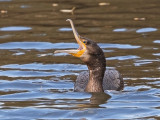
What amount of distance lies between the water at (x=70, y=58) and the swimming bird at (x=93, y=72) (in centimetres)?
24

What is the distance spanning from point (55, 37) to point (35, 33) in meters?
0.85

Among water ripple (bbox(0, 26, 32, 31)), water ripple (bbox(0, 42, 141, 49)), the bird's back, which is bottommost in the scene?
the bird's back

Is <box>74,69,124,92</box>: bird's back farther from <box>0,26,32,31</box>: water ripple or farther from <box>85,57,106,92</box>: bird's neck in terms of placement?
<box>0,26,32,31</box>: water ripple

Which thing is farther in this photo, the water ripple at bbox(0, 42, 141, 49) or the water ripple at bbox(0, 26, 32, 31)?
the water ripple at bbox(0, 26, 32, 31)

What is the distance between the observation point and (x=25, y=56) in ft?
52.7

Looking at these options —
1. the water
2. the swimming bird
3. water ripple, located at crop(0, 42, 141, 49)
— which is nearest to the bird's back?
the swimming bird

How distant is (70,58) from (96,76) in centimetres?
354

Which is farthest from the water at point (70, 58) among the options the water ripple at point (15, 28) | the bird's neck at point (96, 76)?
the bird's neck at point (96, 76)

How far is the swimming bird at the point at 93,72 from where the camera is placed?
12.2 meters

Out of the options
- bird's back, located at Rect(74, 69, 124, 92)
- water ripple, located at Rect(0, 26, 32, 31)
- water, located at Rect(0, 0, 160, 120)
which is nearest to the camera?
water, located at Rect(0, 0, 160, 120)

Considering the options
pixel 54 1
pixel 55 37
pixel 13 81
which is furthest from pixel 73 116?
pixel 54 1

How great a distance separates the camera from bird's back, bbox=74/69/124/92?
1309 cm

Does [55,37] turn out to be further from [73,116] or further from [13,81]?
[73,116]

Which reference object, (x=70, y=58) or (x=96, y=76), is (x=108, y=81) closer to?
(x=96, y=76)
